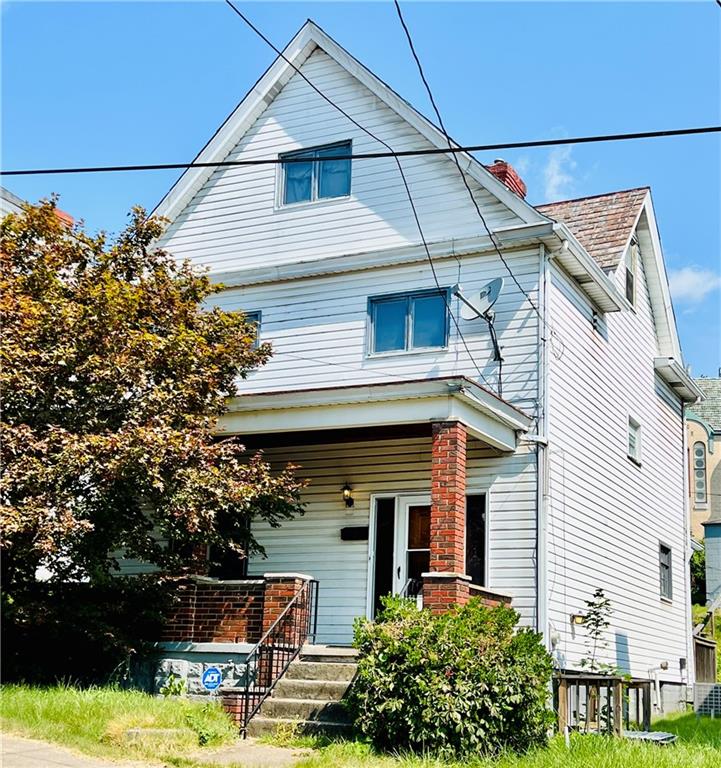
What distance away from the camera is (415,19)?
11211mm

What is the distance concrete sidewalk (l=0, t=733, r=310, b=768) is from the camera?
8.49m

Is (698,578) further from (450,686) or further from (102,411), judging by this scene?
(102,411)

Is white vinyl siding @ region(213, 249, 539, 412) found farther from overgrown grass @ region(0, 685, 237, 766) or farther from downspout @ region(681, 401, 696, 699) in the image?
downspout @ region(681, 401, 696, 699)

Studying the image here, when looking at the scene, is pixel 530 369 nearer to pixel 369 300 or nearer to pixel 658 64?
pixel 369 300

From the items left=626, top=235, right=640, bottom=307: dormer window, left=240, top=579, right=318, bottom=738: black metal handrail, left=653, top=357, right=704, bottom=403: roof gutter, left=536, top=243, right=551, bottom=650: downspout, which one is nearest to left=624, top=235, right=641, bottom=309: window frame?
left=626, top=235, right=640, bottom=307: dormer window

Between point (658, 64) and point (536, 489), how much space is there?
5662 mm

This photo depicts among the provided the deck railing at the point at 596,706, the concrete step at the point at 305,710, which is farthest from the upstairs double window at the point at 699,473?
the concrete step at the point at 305,710

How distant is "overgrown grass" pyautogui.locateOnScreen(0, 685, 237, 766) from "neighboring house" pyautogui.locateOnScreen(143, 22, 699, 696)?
2.89 m

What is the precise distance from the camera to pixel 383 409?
12539 millimetres

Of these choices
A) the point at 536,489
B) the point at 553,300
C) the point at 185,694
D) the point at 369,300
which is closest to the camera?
the point at 185,694

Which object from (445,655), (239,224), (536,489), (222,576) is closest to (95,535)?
(222,576)

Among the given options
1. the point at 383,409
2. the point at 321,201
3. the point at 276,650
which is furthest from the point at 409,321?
the point at 276,650

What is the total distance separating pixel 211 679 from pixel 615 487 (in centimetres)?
787

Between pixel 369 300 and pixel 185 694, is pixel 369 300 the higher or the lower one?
the higher one
